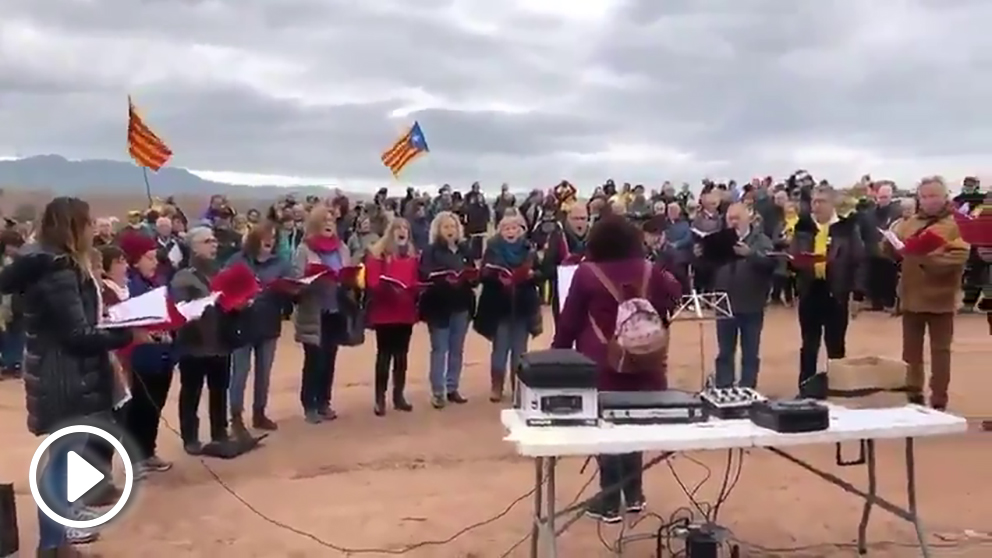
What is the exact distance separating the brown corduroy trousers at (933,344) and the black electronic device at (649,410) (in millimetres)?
4316

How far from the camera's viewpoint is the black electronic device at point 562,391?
194 inches

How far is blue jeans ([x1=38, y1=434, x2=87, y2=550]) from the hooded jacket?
126 millimetres

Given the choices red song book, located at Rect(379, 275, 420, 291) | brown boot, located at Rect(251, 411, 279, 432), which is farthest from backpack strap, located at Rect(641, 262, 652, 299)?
brown boot, located at Rect(251, 411, 279, 432)

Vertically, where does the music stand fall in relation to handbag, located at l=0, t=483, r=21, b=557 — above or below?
above

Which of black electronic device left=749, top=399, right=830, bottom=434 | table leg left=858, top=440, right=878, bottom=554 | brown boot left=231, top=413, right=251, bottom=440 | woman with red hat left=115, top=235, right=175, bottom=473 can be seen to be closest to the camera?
black electronic device left=749, top=399, right=830, bottom=434

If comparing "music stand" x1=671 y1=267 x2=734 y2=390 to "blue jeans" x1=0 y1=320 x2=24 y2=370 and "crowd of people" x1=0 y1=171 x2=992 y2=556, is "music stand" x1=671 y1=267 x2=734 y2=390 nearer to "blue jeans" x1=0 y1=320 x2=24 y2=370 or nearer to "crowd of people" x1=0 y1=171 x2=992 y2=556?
"crowd of people" x1=0 y1=171 x2=992 y2=556

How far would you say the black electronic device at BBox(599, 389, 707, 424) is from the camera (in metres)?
5.03

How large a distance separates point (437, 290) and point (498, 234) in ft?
2.82

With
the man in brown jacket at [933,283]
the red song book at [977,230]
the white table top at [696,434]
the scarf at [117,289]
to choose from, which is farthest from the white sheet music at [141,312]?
the red song book at [977,230]

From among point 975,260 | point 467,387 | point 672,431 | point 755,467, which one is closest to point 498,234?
point 467,387

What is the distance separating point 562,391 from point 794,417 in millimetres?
1050

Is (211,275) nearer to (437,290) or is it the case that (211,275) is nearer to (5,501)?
(437,290)

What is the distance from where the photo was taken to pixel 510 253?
10086mm
